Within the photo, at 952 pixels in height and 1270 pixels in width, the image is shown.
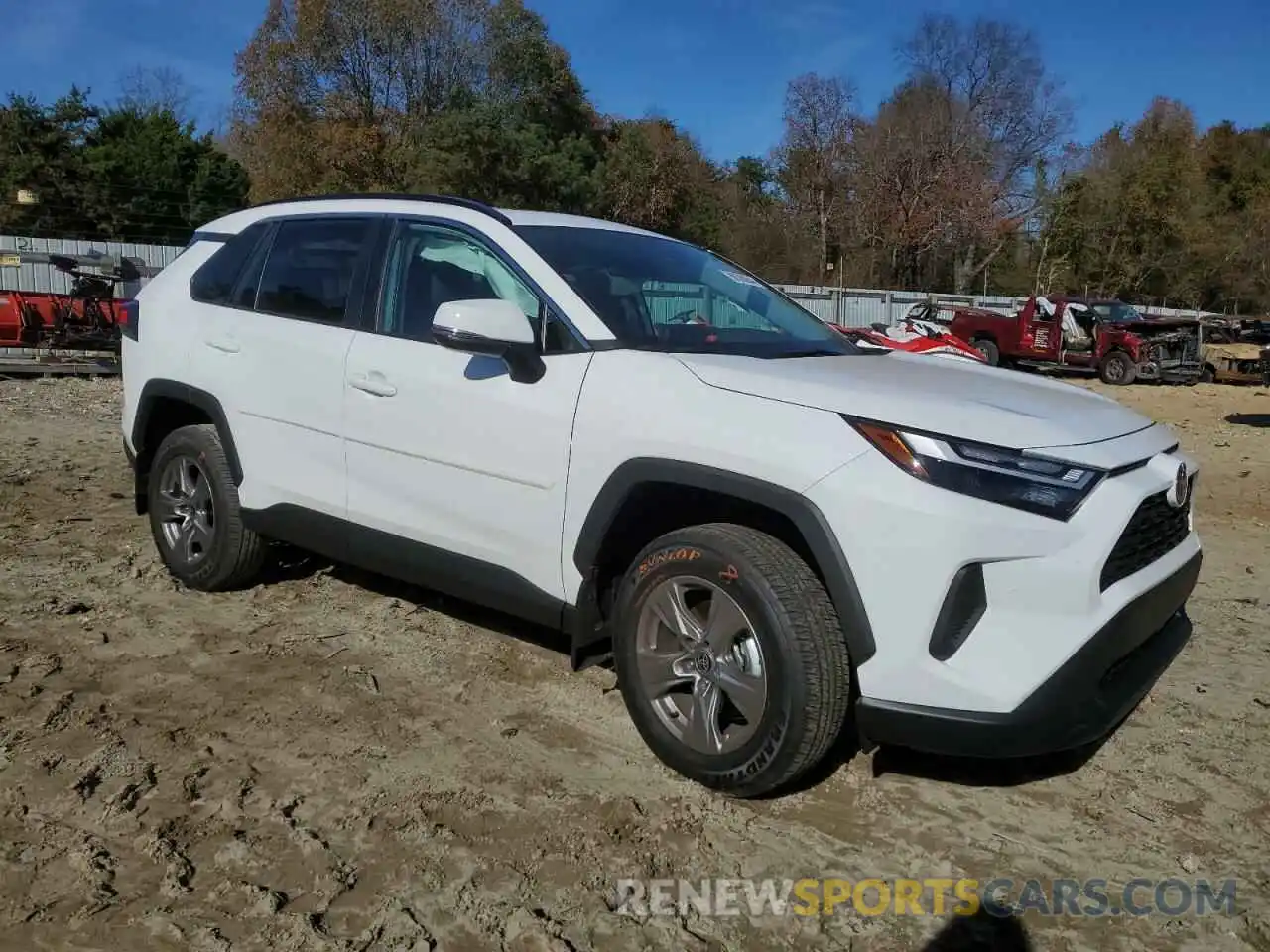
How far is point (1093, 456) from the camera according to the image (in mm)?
2719

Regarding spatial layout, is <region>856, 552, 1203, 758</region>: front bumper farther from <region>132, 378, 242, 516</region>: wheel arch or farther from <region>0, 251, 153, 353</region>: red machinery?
<region>0, 251, 153, 353</region>: red machinery

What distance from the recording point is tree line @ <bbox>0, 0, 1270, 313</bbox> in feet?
114

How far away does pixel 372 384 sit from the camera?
12.3 ft

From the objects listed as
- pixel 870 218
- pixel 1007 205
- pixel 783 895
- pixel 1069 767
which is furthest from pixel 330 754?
pixel 1007 205

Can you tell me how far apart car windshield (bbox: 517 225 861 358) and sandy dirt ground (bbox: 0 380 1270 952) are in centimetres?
135

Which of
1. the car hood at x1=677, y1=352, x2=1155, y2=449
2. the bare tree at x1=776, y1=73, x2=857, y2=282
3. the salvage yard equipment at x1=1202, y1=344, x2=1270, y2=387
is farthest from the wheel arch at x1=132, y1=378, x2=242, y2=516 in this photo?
the bare tree at x1=776, y1=73, x2=857, y2=282

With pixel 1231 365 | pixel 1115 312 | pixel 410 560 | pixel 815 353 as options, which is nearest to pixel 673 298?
pixel 815 353

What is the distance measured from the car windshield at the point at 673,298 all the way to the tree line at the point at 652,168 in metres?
28.7

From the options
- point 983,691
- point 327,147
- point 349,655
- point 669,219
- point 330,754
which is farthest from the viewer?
point 669,219

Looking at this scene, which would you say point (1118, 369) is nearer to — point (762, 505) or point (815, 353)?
point (815, 353)

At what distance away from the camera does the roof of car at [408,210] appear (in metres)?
3.86

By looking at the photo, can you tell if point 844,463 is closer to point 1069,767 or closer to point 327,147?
point 1069,767

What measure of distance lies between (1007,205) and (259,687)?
42.9 m

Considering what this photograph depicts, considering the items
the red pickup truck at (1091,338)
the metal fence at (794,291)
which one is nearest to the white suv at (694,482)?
the metal fence at (794,291)
